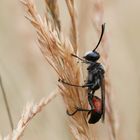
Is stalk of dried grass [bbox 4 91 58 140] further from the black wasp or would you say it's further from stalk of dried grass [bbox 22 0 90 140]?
the black wasp

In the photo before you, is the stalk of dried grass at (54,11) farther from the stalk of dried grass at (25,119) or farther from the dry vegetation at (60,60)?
the stalk of dried grass at (25,119)

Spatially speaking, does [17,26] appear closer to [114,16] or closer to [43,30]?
[114,16]

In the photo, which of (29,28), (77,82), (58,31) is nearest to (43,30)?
(58,31)

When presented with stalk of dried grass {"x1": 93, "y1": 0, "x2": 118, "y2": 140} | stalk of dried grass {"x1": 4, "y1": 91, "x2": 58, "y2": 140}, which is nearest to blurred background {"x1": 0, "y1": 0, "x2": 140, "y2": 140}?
stalk of dried grass {"x1": 93, "y1": 0, "x2": 118, "y2": 140}

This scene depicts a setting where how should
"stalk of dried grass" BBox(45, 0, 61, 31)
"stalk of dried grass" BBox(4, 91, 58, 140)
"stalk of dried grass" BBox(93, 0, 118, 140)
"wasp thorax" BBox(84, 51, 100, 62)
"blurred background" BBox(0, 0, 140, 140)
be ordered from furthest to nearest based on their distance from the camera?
"blurred background" BBox(0, 0, 140, 140), "wasp thorax" BBox(84, 51, 100, 62), "stalk of dried grass" BBox(93, 0, 118, 140), "stalk of dried grass" BBox(45, 0, 61, 31), "stalk of dried grass" BBox(4, 91, 58, 140)

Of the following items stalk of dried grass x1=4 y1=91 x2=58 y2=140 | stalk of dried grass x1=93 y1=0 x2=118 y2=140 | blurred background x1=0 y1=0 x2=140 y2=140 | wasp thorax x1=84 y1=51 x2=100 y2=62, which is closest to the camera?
stalk of dried grass x1=4 y1=91 x2=58 y2=140

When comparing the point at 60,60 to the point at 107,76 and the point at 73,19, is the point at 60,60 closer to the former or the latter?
the point at 73,19
